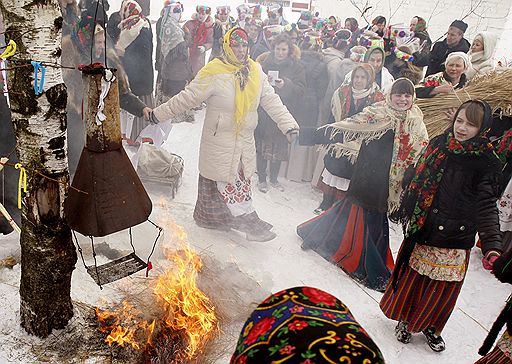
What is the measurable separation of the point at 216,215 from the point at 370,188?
1.89 meters

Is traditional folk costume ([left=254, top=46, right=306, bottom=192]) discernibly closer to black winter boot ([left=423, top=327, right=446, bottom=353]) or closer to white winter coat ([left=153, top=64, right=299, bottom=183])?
white winter coat ([left=153, top=64, right=299, bottom=183])

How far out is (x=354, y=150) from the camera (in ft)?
17.5

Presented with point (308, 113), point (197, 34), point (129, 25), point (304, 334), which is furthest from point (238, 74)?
point (197, 34)

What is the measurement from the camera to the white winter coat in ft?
16.2

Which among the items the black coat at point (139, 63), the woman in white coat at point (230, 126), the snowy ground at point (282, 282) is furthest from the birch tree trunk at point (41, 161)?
the black coat at point (139, 63)

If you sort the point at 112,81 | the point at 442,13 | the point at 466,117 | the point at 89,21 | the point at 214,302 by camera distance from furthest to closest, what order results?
the point at 442,13
the point at 89,21
the point at 214,302
the point at 466,117
the point at 112,81

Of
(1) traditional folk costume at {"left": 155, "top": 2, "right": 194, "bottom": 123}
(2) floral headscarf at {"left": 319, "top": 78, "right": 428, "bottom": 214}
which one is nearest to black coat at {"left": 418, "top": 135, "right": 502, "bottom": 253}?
(2) floral headscarf at {"left": 319, "top": 78, "right": 428, "bottom": 214}

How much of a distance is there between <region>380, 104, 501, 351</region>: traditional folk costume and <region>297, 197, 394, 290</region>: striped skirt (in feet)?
2.60

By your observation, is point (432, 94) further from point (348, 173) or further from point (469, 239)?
point (469, 239)

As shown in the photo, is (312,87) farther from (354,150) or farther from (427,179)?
(427,179)

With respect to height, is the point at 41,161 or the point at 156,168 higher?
the point at 41,161

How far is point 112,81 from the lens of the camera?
2.62 meters

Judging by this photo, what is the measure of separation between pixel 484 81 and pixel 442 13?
8.63 metres

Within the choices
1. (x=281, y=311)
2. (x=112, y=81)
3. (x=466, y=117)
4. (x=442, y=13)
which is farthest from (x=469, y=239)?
(x=442, y=13)
